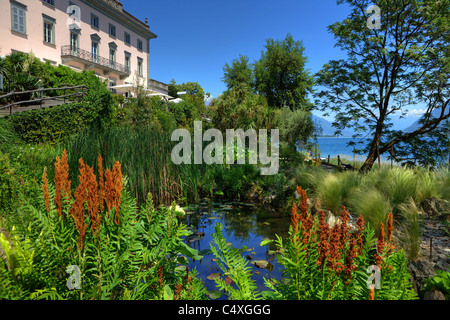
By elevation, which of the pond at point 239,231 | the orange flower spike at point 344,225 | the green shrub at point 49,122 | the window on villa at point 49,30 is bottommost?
the pond at point 239,231

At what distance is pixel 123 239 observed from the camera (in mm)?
1229

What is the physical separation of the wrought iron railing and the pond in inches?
779

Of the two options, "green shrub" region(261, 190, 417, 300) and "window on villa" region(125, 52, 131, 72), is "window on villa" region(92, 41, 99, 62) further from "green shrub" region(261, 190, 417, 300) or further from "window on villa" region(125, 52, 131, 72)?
"green shrub" region(261, 190, 417, 300)

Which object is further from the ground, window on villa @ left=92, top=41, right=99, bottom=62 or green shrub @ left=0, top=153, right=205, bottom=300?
window on villa @ left=92, top=41, right=99, bottom=62

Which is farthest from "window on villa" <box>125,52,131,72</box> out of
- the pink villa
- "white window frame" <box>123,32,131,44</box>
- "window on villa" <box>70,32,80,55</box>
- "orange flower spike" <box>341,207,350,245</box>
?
"orange flower spike" <box>341,207,350,245</box>

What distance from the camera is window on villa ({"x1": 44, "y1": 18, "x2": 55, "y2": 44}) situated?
61.1 ft

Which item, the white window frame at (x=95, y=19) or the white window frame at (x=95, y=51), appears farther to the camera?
the white window frame at (x=95, y=51)

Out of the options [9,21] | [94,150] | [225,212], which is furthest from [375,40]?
[9,21]

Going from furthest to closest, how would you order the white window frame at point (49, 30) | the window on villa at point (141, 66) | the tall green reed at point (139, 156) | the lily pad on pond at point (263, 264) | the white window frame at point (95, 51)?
1. the window on villa at point (141, 66)
2. the white window frame at point (95, 51)
3. the white window frame at point (49, 30)
4. the tall green reed at point (139, 156)
5. the lily pad on pond at point (263, 264)

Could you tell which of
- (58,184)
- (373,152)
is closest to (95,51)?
(373,152)

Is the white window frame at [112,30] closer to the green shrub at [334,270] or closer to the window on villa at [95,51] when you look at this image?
the window on villa at [95,51]

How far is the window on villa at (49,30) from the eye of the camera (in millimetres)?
18609

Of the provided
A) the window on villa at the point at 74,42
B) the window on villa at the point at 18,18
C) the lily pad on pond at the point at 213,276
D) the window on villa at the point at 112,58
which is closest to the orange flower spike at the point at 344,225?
the lily pad on pond at the point at 213,276

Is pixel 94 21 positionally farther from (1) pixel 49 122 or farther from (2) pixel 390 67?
(2) pixel 390 67
